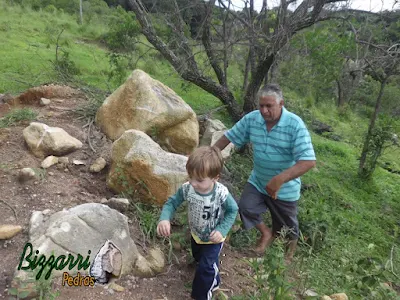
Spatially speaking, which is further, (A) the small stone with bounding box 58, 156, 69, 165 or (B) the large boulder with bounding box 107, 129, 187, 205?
(A) the small stone with bounding box 58, 156, 69, 165

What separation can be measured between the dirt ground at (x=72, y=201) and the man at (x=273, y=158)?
42 cm

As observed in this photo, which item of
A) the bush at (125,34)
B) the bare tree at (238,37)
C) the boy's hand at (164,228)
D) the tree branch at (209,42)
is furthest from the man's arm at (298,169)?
the bush at (125,34)

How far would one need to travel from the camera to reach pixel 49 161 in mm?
3303

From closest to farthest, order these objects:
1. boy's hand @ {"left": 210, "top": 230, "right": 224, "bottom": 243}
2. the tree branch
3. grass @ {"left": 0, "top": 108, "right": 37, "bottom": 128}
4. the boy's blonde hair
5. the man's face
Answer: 1. the boy's blonde hair
2. boy's hand @ {"left": 210, "top": 230, "right": 224, "bottom": 243}
3. the man's face
4. grass @ {"left": 0, "top": 108, "right": 37, "bottom": 128}
5. the tree branch

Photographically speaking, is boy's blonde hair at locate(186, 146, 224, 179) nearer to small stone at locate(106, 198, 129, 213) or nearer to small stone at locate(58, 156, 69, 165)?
small stone at locate(106, 198, 129, 213)

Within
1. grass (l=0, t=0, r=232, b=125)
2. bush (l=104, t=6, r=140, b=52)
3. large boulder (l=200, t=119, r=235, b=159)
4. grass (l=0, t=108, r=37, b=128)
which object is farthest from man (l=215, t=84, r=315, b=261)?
bush (l=104, t=6, r=140, b=52)

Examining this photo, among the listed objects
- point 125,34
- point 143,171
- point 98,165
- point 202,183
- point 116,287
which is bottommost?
point 116,287

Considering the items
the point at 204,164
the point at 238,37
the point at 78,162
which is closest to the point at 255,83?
the point at 238,37

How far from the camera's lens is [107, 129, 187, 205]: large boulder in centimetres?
315

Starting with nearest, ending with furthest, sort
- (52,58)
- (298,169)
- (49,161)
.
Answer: (298,169)
(49,161)
(52,58)

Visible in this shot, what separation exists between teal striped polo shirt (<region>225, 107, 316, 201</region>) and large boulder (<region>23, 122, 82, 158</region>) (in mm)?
1433

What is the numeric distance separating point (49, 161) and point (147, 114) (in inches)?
43.7

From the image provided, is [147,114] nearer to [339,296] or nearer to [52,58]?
[339,296]

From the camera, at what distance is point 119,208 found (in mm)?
2992
